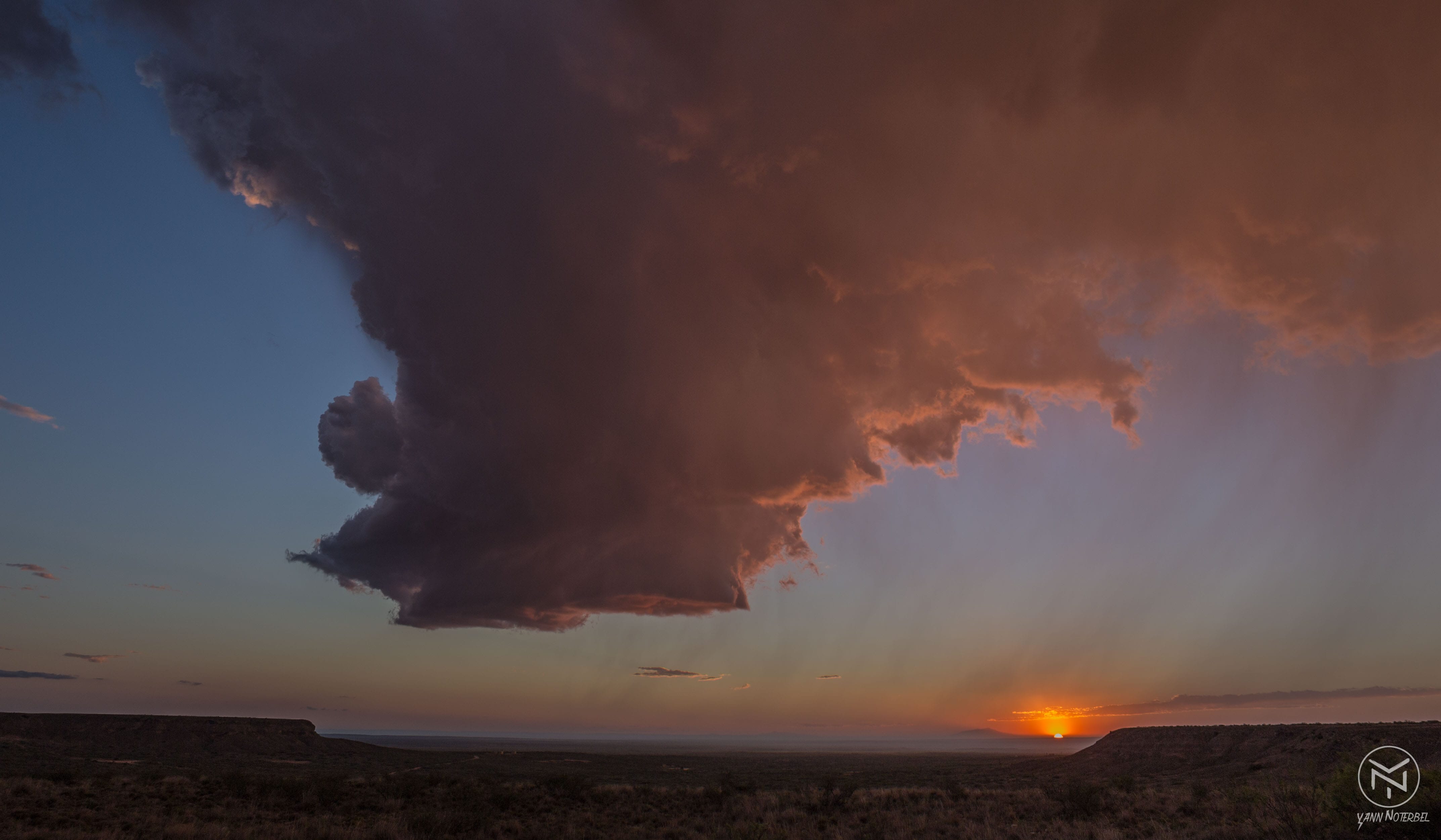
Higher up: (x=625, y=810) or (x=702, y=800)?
(x=625, y=810)

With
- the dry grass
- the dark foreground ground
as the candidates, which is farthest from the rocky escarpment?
the dry grass

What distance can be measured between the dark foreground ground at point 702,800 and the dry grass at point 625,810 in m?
0.12

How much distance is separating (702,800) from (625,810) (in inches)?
211

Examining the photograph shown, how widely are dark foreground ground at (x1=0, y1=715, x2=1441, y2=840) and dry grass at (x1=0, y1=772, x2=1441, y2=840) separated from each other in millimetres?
124

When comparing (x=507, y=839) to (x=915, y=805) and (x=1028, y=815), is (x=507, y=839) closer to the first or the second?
(x=915, y=805)

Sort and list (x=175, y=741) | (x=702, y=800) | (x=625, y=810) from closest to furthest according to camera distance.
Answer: (x=625, y=810), (x=702, y=800), (x=175, y=741)

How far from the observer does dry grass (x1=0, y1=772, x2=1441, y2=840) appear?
22359 millimetres

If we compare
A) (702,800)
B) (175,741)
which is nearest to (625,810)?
(702,800)

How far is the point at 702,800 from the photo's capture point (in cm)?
3538

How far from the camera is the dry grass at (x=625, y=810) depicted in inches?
880

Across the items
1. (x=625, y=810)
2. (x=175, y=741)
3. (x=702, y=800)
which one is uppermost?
(x=625, y=810)

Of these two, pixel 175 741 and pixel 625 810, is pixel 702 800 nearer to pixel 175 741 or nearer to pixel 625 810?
pixel 625 810

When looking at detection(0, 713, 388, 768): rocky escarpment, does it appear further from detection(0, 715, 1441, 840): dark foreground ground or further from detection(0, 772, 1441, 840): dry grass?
detection(0, 772, 1441, 840): dry grass

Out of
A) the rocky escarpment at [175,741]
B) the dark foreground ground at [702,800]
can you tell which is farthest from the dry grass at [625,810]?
the rocky escarpment at [175,741]
